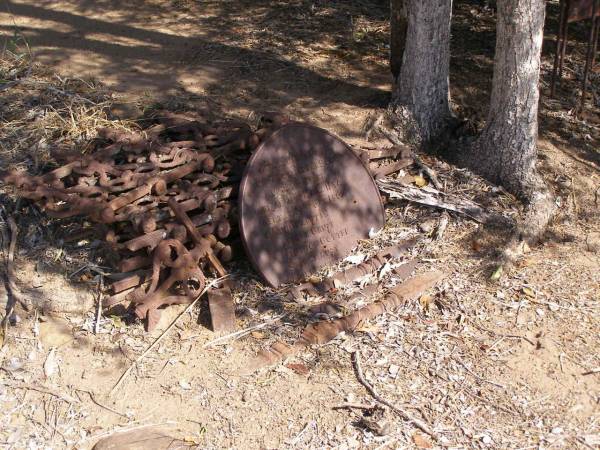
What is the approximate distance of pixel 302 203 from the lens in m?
5.06

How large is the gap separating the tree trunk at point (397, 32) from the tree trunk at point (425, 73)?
141 mm

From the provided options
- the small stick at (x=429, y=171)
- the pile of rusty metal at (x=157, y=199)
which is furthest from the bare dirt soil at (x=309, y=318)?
the pile of rusty metal at (x=157, y=199)

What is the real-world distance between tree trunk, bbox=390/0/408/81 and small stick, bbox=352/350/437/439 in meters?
2.93

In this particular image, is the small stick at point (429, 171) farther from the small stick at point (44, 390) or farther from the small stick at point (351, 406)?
the small stick at point (44, 390)

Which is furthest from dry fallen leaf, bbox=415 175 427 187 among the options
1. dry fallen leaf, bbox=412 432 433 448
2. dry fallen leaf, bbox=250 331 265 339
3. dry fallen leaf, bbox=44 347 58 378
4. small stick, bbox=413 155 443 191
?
dry fallen leaf, bbox=44 347 58 378

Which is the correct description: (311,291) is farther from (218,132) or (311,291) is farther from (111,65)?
(111,65)

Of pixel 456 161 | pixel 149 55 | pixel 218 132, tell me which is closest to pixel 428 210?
pixel 456 161

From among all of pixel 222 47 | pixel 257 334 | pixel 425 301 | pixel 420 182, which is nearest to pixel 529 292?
pixel 425 301

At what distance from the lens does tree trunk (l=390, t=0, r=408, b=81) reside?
617cm

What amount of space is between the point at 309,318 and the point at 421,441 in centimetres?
109

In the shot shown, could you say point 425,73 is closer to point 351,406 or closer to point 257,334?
point 257,334

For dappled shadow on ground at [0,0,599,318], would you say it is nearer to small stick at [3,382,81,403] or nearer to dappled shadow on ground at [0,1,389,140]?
dappled shadow on ground at [0,1,389,140]

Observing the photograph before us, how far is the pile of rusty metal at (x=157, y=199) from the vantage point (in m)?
4.48

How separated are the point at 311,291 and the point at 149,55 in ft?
11.2
